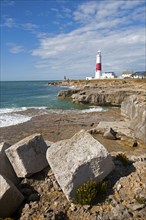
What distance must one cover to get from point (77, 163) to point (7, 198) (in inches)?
99.6

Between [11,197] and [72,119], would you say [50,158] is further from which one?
[72,119]

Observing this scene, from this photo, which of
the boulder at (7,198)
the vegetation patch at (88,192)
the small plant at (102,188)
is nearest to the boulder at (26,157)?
the boulder at (7,198)

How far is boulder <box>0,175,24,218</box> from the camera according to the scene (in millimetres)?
8078

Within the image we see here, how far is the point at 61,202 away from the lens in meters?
8.48

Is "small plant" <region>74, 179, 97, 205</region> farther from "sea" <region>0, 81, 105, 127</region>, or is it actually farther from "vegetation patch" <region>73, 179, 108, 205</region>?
"sea" <region>0, 81, 105, 127</region>

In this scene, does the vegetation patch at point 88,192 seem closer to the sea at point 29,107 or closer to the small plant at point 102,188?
the small plant at point 102,188

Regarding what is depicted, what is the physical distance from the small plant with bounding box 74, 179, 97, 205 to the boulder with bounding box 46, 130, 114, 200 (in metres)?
0.18

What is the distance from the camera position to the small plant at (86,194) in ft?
26.9

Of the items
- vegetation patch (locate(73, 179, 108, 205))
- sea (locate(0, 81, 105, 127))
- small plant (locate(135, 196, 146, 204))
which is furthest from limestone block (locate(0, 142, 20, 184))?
sea (locate(0, 81, 105, 127))

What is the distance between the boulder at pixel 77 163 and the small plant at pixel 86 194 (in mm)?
179

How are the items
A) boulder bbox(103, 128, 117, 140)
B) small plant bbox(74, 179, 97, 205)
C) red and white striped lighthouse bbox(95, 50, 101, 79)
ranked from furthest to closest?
red and white striped lighthouse bbox(95, 50, 101, 79)
boulder bbox(103, 128, 117, 140)
small plant bbox(74, 179, 97, 205)

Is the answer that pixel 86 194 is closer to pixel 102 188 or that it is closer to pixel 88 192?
pixel 88 192

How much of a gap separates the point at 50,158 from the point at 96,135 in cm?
1322

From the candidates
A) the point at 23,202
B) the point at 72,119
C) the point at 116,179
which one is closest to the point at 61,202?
the point at 23,202
